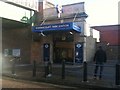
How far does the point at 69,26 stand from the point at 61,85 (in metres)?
12.7

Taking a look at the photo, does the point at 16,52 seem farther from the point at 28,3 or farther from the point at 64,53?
the point at 28,3

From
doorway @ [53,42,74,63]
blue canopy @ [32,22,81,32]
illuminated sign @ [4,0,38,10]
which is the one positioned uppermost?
illuminated sign @ [4,0,38,10]

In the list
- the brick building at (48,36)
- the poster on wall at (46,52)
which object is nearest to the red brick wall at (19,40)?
the brick building at (48,36)

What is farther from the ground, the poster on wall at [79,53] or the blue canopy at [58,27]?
the blue canopy at [58,27]

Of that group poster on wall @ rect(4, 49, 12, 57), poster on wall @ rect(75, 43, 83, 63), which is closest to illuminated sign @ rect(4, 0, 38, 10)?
poster on wall @ rect(4, 49, 12, 57)

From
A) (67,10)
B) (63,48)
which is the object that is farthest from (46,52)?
(67,10)

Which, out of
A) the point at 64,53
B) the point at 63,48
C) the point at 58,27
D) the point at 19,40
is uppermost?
the point at 58,27

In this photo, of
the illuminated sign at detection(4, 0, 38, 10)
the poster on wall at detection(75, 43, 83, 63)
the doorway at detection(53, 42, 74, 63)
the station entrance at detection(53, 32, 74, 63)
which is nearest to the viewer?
the illuminated sign at detection(4, 0, 38, 10)

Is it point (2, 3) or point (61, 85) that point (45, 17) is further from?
point (61, 85)

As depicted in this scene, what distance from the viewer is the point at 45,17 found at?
2980 centimetres

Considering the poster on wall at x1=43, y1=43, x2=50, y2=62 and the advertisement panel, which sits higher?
the advertisement panel

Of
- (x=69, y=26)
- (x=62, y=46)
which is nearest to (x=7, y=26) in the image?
(x=62, y=46)

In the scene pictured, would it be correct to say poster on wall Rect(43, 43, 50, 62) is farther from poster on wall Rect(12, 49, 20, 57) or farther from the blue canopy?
poster on wall Rect(12, 49, 20, 57)

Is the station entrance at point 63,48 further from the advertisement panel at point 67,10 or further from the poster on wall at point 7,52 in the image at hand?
the poster on wall at point 7,52
